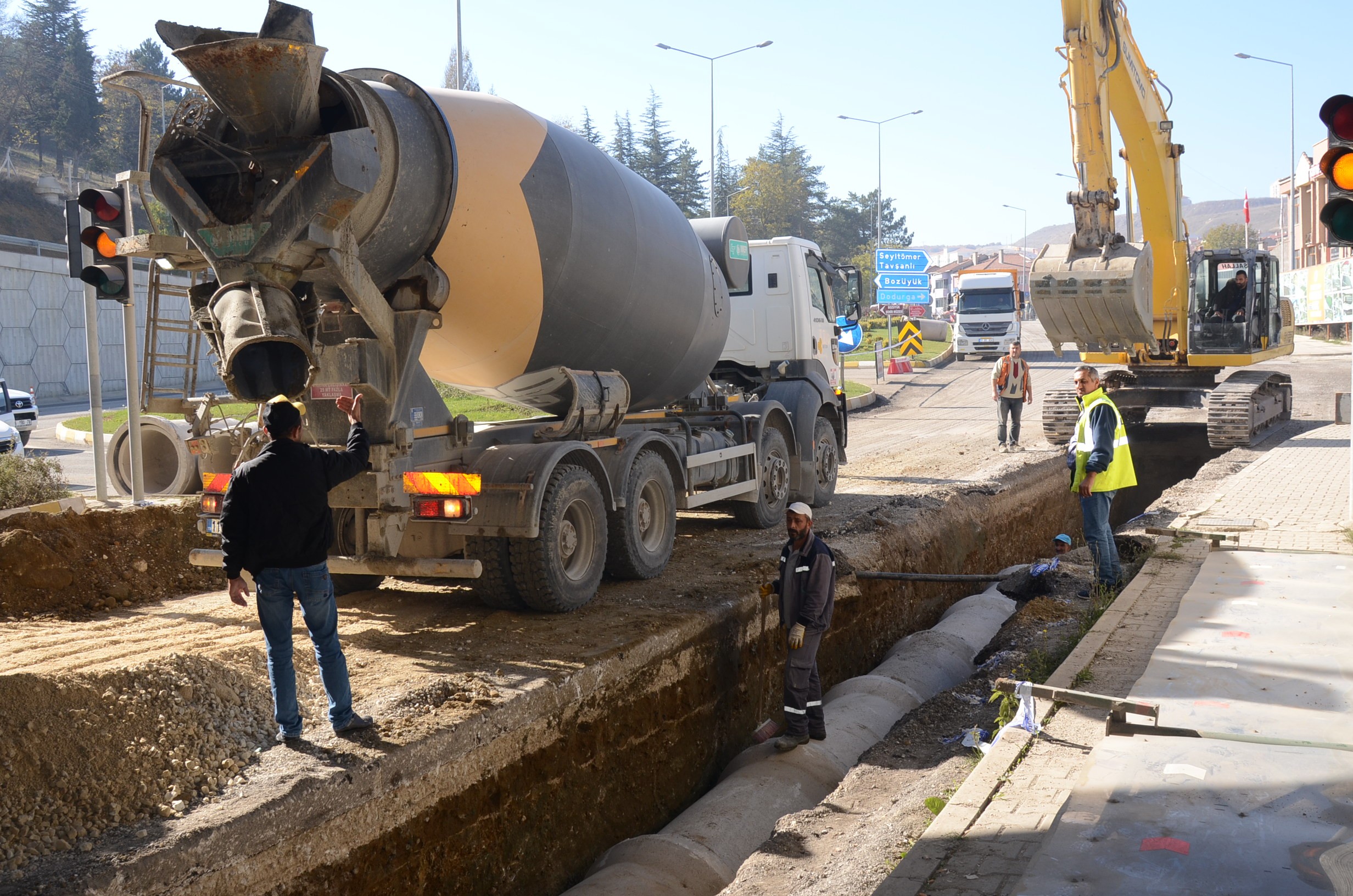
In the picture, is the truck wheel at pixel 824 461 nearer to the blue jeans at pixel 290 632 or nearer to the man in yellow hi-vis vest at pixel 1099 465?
the man in yellow hi-vis vest at pixel 1099 465

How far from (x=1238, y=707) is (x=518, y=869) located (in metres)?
3.79

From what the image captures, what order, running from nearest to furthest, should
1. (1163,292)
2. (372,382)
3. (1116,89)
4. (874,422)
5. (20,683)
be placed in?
(20,683), (372,382), (1116,89), (1163,292), (874,422)

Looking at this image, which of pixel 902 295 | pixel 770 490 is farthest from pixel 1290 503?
pixel 902 295

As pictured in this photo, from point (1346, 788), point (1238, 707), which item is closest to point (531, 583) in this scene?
point (1238, 707)

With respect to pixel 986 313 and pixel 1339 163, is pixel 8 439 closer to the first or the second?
pixel 1339 163

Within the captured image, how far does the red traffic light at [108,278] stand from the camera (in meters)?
8.51

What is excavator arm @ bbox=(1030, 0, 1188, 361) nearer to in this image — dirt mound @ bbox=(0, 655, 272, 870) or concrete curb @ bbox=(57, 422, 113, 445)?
dirt mound @ bbox=(0, 655, 272, 870)

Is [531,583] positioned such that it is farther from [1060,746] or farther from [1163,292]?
[1163,292]

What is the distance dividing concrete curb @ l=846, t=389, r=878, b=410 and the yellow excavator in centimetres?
805

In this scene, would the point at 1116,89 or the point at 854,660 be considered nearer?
the point at 854,660

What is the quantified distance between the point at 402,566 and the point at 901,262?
32.3m

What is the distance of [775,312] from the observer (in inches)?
510

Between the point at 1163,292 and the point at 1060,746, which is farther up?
the point at 1163,292

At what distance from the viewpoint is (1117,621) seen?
6.97 metres
